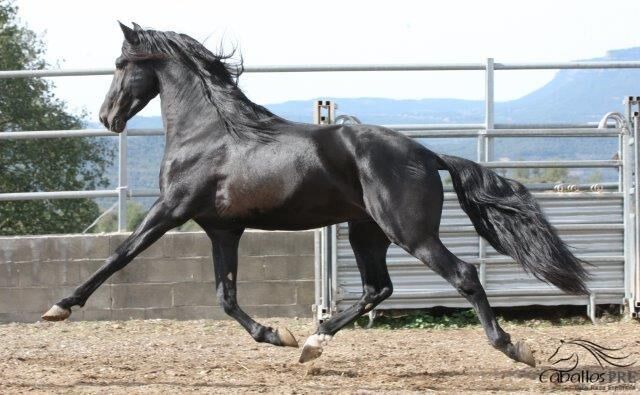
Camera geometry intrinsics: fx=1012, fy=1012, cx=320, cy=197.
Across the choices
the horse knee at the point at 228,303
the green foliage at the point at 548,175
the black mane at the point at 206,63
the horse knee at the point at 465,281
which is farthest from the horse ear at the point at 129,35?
the green foliage at the point at 548,175

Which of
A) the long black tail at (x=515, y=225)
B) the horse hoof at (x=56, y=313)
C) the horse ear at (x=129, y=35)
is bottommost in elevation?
the horse hoof at (x=56, y=313)

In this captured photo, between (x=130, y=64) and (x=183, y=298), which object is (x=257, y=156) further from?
(x=183, y=298)

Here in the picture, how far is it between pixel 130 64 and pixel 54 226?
17.5 feet

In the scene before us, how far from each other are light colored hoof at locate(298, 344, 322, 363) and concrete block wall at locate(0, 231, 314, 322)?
8.34ft

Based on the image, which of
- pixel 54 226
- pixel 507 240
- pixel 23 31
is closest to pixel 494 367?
pixel 507 240

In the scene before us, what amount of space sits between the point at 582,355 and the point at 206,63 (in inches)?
127

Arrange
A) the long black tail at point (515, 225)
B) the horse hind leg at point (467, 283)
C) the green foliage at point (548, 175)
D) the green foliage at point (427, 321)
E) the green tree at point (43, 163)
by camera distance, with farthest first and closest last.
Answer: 1. the green tree at point (43, 163)
2. the green foliage at point (548, 175)
3. the green foliage at point (427, 321)
4. the long black tail at point (515, 225)
5. the horse hind leg at point (467, 283)

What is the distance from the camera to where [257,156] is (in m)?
6.22

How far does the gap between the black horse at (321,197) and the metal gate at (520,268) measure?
192cm

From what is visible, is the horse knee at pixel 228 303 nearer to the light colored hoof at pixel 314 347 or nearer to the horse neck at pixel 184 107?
the light colored hoof at pixel 314 347

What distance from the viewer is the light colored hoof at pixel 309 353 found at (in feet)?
20.7

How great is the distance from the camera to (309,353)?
634cm

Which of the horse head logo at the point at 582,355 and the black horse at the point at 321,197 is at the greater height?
the black horse at the point at 321,197

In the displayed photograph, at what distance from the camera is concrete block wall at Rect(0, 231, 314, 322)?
889 cm
